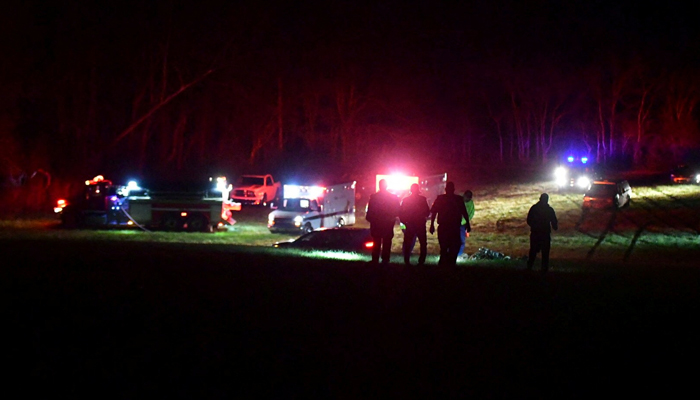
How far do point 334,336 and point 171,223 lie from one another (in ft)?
82.4

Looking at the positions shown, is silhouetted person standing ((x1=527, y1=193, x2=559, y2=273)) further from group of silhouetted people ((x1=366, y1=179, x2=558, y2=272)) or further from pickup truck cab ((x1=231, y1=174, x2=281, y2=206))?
pickup truck cab ((x1=231, y1=174, x2=281, y2=206))

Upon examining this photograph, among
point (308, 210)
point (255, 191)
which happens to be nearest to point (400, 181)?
point (308, 210)

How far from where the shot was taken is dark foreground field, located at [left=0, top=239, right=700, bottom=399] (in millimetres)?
6273

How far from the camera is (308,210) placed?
106 feet

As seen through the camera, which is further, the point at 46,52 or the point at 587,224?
the point at 46,52

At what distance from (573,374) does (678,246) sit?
23051 mm

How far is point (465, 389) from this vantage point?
20.6 feet

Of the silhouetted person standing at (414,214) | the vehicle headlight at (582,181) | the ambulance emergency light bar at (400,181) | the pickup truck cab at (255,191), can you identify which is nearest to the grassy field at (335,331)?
the silhouetted person standing at (414,214)

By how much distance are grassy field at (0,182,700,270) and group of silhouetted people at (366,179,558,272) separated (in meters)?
6.85

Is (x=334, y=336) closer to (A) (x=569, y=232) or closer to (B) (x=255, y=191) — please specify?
(A) (x=569, y=232)

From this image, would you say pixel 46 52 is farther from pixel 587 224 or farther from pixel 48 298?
pixel 48 298

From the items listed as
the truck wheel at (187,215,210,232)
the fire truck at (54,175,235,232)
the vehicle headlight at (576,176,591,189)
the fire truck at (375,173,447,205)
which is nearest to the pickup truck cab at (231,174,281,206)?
the fire truck at (375,173,447,205)

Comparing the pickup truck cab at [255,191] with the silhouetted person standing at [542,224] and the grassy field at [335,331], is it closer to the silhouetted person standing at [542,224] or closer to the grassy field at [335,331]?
the grassy field at [335,331]

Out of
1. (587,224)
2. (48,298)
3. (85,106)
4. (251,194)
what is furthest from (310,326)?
(85,106)
